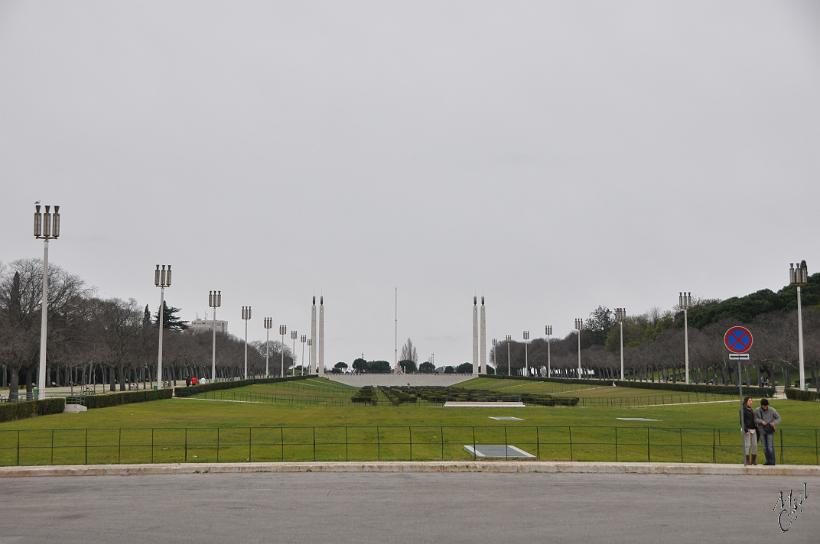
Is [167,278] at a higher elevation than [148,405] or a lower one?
higher

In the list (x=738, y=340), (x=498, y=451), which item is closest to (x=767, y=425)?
(x=738, y=340)

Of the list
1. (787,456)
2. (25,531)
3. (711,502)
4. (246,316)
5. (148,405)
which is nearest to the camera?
(25,531)

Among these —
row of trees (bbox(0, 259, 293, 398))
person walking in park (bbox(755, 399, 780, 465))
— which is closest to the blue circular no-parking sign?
person walking in park (bbox(755, 399, 780, 465))

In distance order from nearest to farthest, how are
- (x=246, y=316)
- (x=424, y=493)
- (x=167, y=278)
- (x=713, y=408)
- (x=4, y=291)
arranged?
(x=424, y=493), (x=713, y=408), (x=167, y=278), (x=4, y=291), (x=246, y=316)

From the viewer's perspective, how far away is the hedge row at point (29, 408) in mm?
48016

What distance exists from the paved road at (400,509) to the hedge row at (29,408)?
27.5 m

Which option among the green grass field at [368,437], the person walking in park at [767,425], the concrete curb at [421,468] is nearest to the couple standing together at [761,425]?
the person walking in park at [767,425]

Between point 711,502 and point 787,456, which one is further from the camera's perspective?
point 787,456

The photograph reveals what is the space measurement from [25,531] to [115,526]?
1.57m

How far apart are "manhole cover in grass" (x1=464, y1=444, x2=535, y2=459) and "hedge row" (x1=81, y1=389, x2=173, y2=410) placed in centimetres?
3668

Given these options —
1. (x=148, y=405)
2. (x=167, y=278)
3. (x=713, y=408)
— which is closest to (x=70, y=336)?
(x=167, y=278)

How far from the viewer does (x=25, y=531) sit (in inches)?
613

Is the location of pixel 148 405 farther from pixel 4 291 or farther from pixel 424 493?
pixel 424 493

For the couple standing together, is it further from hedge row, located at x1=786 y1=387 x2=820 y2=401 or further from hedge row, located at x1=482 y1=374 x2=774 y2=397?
hedge row, located at x1=482 y1=374 x2=774 y2=397
